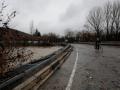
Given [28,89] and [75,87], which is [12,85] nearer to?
[28,89]

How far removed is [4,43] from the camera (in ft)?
18.0

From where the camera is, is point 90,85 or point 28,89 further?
point 90,85

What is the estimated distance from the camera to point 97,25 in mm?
86438

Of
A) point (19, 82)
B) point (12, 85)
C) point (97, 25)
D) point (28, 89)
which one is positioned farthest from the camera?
point (97, 25)

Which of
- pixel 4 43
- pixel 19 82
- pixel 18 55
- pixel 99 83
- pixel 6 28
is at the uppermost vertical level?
pixel 6 28

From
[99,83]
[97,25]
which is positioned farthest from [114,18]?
[99,83]

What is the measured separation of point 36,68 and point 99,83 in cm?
252

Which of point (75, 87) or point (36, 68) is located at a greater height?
point (36, 68)

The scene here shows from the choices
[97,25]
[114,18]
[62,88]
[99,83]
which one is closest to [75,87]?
[62,88]

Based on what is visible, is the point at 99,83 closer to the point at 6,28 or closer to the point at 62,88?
the point at 62,88

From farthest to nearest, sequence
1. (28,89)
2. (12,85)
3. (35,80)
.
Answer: (35,80), (28,89), (12,85)

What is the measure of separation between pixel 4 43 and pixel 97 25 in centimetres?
8415

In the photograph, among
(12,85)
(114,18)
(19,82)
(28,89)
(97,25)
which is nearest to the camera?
(12,85)

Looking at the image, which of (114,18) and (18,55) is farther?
(114,18)
